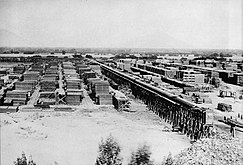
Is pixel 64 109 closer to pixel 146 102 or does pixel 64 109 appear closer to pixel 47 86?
pixel 146 102

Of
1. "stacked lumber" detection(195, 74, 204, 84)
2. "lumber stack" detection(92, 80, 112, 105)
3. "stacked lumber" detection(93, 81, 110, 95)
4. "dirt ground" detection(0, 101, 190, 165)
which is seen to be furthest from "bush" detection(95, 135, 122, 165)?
"stacked lumber" detection(195, 74, 204, 84)

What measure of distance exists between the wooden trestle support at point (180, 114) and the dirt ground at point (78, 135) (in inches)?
24.0

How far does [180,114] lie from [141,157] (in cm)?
765

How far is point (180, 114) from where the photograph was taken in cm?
1978

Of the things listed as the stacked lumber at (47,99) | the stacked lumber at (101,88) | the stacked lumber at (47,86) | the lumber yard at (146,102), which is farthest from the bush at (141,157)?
the stacked lumber at (47,86)

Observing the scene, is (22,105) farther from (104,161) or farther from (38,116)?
(104,161)

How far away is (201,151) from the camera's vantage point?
37.8 feet

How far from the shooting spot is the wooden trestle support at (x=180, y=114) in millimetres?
17258

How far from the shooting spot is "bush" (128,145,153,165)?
465 inches

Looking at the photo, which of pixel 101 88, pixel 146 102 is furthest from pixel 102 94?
pixel 146 102

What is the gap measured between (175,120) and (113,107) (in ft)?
21.1

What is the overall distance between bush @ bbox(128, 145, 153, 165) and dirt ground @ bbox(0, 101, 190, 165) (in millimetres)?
314

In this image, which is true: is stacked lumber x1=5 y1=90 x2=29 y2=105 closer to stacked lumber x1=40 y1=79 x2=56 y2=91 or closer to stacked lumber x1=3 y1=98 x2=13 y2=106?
stacked lumber x1=3 y1=98 x2=13 y2=106

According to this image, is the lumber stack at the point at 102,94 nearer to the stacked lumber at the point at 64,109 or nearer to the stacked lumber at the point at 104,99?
the stacked lumber at the point at 104,99
